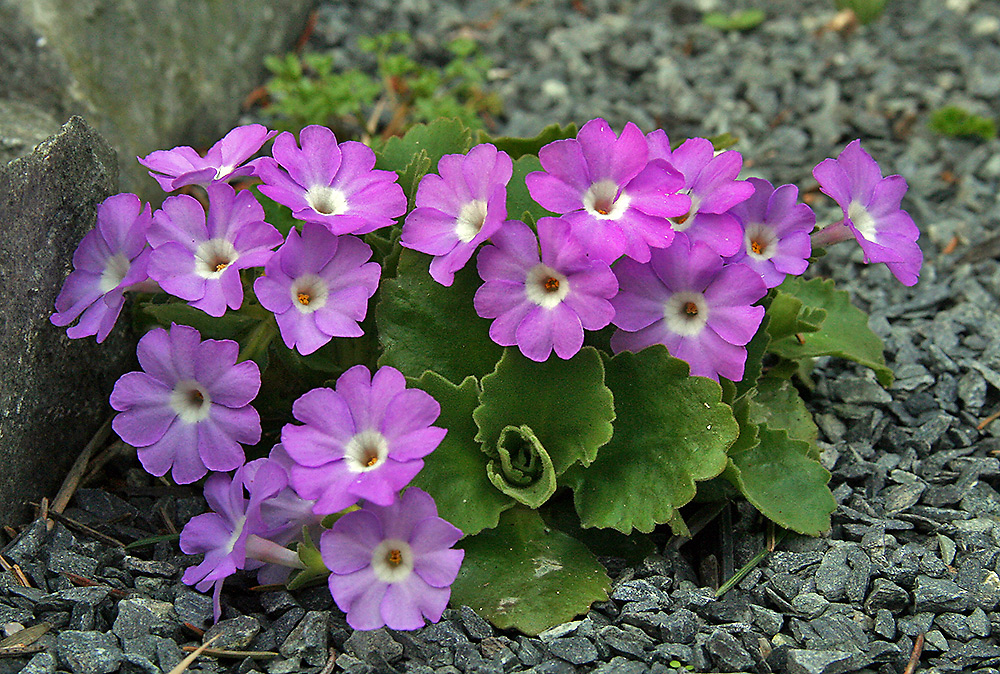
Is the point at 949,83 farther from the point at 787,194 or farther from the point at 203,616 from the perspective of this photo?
the point at 203,616

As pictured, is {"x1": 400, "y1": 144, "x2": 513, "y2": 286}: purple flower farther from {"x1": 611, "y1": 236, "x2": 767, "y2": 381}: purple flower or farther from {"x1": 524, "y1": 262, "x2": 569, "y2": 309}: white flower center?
{"x1": 611, "y1": 236, "x2": 767, "y2": 381}: purple flower

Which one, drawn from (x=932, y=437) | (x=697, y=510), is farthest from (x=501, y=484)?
(x=932, y=437)

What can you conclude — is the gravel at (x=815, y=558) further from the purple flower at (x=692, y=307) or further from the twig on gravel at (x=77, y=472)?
the purple flower at (x=692, y=307)

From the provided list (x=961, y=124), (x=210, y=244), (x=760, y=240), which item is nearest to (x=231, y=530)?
(x=210, y=244)

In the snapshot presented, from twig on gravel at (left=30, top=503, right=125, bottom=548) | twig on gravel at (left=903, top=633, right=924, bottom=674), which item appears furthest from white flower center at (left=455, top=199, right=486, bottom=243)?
twig on gravel at (left=903, top=633, right=924, bottom=674)

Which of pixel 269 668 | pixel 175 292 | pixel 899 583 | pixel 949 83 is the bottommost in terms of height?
pixel 949 83

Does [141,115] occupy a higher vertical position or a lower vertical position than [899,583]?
higher
